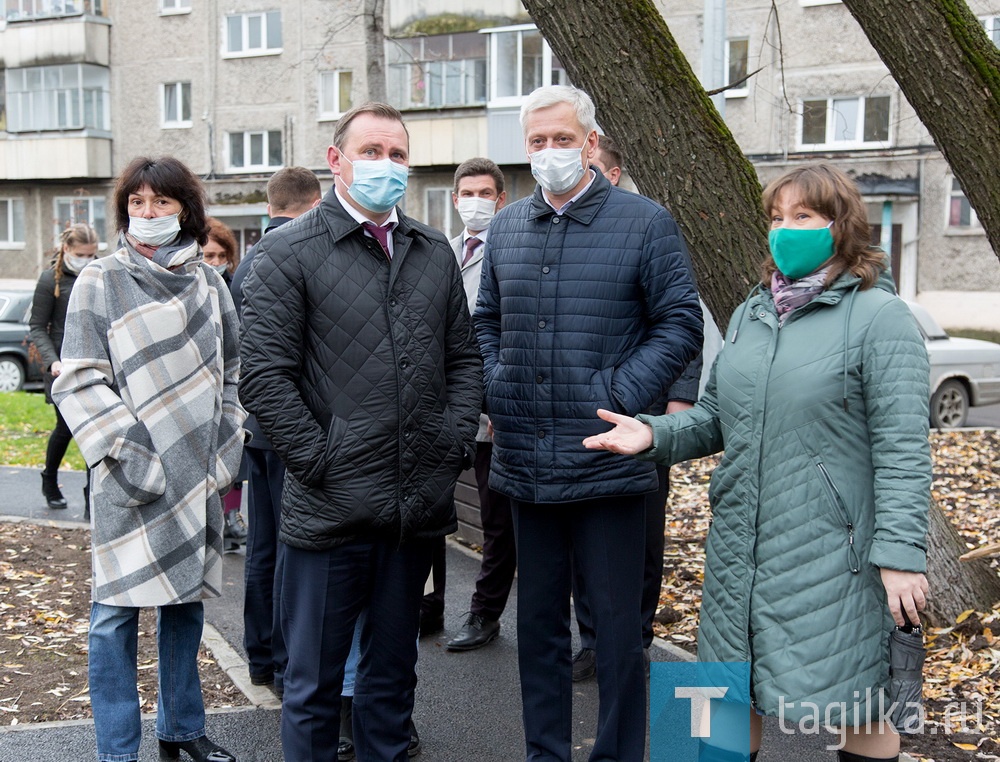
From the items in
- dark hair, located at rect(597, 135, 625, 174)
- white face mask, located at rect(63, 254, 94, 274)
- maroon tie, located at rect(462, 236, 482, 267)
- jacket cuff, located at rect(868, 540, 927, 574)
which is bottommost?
jacket cuff, located at rect(868, 540, 927, 574)

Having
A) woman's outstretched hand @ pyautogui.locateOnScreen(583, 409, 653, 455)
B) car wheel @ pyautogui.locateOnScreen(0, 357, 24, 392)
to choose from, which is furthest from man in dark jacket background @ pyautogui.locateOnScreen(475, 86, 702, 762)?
car wheel @ pyautogui.locateOnScreen(0, 357, 24, 392)

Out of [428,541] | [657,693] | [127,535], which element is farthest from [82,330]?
[657,693]

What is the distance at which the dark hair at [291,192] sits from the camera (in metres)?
5.12

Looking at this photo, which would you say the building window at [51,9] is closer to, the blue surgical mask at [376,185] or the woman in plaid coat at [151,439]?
the woman in plaid coat at [151,439]

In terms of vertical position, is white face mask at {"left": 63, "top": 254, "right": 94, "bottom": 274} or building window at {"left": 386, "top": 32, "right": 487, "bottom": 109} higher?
building window at {"left": 386, "top": 32, "right": 487, "bottom": 109}

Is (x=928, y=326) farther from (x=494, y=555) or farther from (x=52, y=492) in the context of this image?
(x=52, y=492)

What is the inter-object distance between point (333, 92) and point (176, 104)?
6235 mm

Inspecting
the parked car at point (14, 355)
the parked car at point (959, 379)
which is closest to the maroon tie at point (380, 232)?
the parked car at point (959, 379)

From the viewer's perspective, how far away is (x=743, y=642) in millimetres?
3201

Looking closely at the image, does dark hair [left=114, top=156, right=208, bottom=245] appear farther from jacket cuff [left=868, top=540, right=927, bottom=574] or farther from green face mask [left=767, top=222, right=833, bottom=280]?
jacket cuff [left=868, top=540, right=927, bottom=574]

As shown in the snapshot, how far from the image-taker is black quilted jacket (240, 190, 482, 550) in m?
3.48

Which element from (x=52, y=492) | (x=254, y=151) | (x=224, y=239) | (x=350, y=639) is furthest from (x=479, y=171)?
(x=254, y=151)

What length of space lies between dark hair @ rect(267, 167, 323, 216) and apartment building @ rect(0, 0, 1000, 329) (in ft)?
62.1

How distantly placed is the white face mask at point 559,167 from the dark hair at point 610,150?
1451 millimetres
